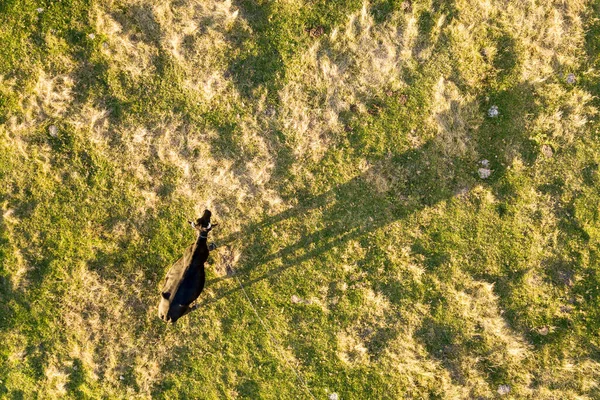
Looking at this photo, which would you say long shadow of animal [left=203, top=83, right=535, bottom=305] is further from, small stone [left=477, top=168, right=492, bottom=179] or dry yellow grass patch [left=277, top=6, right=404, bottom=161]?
dry yellow grass patch [left=277, top=6, right=404, bottom=161]

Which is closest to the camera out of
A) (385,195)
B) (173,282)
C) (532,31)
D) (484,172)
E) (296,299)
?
(173,282)

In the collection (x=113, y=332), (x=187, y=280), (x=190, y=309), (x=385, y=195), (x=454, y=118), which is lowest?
(x=113, y=332)

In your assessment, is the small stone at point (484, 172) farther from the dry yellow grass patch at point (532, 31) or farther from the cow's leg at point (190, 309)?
the cow's leg at point (190, 309)

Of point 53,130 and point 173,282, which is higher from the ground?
point 53,130

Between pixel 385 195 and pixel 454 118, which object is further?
pixel 385 195

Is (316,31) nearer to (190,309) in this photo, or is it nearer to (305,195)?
(305,195)

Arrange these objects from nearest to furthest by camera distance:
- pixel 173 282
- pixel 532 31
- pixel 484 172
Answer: pixel 173 282 < pixel 532 31 < pixel 484 172

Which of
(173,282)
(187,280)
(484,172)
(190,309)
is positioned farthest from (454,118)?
(190,309)
